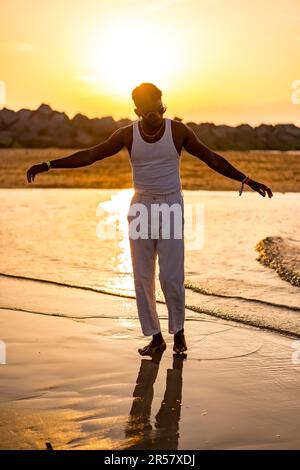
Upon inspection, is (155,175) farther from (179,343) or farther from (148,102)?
(179,343)

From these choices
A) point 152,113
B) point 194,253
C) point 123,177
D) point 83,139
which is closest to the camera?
point 152,113

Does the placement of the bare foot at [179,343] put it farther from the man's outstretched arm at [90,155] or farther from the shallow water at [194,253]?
the man's outstretched arm at [90,155]

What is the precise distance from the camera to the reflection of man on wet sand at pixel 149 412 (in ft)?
12.3

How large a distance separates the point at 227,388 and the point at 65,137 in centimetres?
6027

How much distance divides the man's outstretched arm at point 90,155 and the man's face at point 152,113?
0.24 metres

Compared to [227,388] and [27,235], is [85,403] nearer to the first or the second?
[227,388]

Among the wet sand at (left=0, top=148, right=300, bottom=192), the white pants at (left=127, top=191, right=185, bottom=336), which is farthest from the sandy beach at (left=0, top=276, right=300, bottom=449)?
the wet sand at (left=0, top=148, right=300, bottom=192)

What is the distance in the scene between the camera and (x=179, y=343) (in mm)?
5461

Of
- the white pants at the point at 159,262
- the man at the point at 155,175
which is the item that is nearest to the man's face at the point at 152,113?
the man at the point at 155,175

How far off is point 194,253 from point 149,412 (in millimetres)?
6434

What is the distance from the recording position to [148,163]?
5156 millimetres

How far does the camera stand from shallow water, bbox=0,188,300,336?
24.5 ft

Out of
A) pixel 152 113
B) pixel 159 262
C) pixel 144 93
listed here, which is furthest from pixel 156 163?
pixel 159 262
